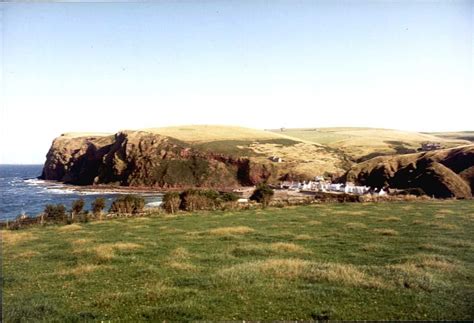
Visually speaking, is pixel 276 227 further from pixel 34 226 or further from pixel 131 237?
pixel 34 226

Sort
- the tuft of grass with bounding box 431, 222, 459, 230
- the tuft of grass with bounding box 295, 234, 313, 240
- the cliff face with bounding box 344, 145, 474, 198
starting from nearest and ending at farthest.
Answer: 1. the tuft of grass with bounding box 295, 234, 313, 240
2. the tuft of grass with bounding box 431, 222, 459, 230
3. the cliff face with bounding box 344, 145, 474, 198

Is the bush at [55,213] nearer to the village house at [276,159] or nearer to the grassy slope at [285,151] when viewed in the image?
the grassy slope at [285,151]

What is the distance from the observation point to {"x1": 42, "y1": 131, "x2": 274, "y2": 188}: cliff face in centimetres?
15300

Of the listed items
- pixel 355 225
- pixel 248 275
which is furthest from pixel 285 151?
pixel 248 275

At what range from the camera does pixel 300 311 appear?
13.7 m

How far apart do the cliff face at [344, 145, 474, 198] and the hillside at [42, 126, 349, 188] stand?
38.7 meters

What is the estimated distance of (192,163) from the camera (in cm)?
16038

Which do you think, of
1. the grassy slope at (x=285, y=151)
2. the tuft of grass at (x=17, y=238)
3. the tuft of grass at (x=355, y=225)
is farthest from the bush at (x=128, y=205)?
the grassy slope at (x=285, y=151)

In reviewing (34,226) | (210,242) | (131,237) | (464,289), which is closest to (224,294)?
(464,289)

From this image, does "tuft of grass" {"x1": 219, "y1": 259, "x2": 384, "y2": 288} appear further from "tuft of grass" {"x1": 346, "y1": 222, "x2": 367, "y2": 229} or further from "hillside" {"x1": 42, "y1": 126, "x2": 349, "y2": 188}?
"hillside" {"x1": 42, "y1": 126, "x2": 349, "y2": 188}

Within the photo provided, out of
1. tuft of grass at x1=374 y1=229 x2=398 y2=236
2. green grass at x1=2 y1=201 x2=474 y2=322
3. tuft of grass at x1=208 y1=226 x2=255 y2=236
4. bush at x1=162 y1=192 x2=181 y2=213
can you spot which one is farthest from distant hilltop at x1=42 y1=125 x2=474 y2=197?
green grass at x1=2 y1=201 x2=474 y2=322

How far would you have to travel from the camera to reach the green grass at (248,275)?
14.1 meters

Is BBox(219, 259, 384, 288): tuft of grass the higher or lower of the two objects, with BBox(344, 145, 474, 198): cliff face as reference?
higher

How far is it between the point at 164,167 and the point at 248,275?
142 meters
